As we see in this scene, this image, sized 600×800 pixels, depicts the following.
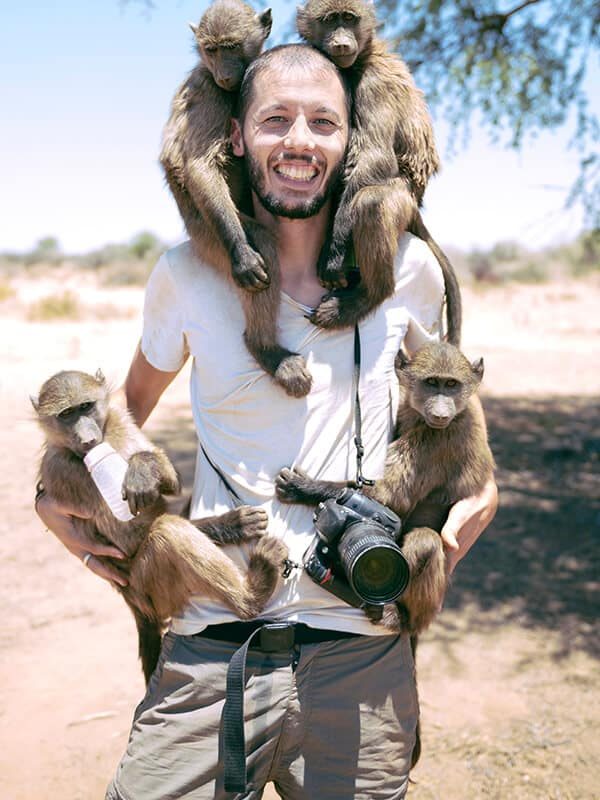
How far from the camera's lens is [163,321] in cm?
245

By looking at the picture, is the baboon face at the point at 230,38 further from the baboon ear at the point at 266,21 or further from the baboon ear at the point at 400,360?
the baboon ear at the point at 400,360

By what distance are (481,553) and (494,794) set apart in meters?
2.71

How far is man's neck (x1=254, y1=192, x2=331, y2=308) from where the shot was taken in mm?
2545

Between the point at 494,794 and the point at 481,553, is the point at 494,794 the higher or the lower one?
the lower one

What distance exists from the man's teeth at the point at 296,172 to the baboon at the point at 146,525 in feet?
3.23

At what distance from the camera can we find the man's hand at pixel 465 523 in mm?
2406

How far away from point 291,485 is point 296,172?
0.92 metres

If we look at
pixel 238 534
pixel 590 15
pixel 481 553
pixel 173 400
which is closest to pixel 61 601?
pixel 481 553

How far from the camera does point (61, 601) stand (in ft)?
18.2

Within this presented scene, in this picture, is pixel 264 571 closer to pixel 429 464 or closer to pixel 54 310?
pixel 429 464

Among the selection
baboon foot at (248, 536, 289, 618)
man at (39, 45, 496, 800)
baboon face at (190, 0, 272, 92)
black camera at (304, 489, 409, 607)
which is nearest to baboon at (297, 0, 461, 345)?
man at (39, 45, 496, 800)

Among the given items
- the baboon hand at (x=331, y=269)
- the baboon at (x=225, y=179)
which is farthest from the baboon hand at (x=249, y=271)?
the baboon hand at (x=331, y=269)

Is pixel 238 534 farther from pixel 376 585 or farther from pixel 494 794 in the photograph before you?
pixel 494 794

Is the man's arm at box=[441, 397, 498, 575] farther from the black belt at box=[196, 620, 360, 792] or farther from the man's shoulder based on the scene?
the man's shoulder
